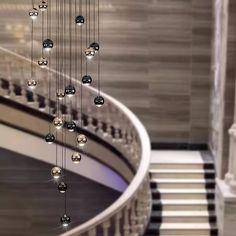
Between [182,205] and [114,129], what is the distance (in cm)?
200

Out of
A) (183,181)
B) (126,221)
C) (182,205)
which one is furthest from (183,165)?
(126,221)

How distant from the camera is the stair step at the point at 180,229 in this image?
972 centimetres

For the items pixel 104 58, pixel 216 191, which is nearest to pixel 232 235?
pixel 216 191

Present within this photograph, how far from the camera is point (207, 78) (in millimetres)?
12109

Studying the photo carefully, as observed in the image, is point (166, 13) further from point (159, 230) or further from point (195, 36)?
point (159, 230)

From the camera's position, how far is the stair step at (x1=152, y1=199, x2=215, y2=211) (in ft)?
33.3

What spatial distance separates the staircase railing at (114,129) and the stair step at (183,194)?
56 centimetres

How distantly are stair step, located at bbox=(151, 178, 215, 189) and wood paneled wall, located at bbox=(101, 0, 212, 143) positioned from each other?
1763mm

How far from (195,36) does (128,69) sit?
4.68 feet

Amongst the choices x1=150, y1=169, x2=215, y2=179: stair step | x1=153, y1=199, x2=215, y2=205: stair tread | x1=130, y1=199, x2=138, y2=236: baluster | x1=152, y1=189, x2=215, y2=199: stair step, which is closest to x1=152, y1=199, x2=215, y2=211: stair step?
x1=153, y1=199, x2=215, y2=205: stair tread

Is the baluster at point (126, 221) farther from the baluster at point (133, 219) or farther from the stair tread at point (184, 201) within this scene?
the stair tread at point (184, 201)

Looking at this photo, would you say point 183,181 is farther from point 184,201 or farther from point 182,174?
point 184,201

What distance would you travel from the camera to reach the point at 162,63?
12.1m

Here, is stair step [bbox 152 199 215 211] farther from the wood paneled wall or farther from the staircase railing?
the wood paneled wall
